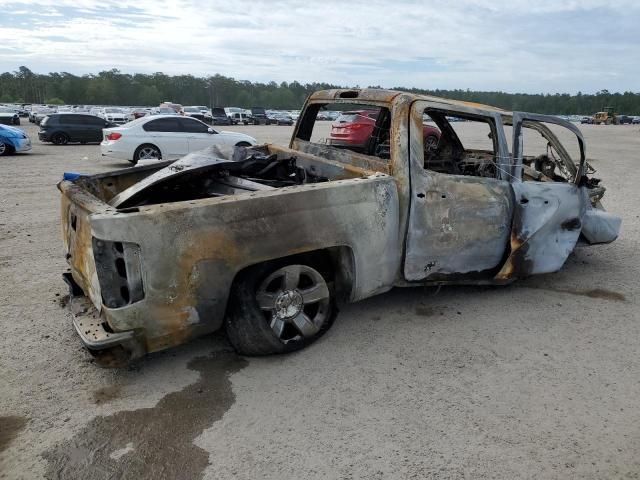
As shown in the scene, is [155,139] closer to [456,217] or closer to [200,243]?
[456,217]

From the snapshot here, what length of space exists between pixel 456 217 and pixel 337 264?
1.10 m

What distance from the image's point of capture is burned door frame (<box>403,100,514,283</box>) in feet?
12.9

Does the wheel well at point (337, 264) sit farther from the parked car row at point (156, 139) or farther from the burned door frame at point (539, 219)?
the parked car row at point (156, 139)

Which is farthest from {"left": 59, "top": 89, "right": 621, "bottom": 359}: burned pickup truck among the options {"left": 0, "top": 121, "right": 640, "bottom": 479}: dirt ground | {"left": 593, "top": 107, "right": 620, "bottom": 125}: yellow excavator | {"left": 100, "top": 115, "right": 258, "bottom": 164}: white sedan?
{"left": 593, "top": 107, "right": 620, "bottom": 125}: yellow excavator

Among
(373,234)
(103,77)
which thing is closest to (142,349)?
(373,234)

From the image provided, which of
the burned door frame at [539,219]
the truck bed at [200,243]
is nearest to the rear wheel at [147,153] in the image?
the truck bed at [200,243]

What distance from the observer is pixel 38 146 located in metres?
19.9

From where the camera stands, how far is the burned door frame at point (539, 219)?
4445mm

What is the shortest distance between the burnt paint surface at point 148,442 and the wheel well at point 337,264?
1084 mm

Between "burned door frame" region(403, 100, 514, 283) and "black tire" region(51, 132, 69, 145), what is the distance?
20.4 meters

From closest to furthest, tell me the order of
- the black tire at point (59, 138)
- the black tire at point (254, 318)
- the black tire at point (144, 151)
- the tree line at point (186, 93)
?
the black tire at point (254, 318)
the black tire at point (144, 151)
the black tire at point (59, 138)
the tree line at point (186, 93)

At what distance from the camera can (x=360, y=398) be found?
10.0 feet

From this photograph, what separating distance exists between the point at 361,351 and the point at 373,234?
858 millimetres

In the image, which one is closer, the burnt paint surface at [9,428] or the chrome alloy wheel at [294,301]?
the burnt paint surface at [9,428]
